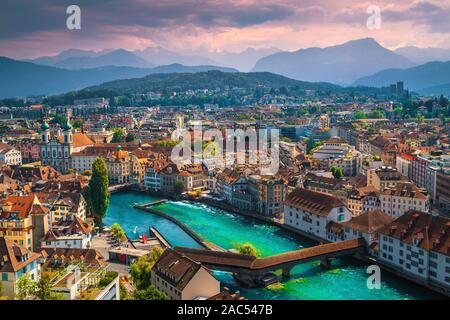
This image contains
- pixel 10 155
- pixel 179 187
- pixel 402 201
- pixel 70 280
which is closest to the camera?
pixel 70 280

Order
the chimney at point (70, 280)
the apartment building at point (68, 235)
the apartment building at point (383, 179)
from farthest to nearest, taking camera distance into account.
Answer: the apartment building at point (383, 179)
the apartment building at point (68, 235)
the chimney at point (70, 280)

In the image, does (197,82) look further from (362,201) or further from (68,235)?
(68,235)

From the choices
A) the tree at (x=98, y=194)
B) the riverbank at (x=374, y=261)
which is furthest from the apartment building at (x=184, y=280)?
the tree at (x=98, y=194)

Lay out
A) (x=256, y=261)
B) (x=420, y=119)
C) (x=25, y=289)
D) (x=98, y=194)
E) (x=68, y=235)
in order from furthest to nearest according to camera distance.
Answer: (x=420, y=119) < (x=98, y=194) < (x=68, y=235) < (x=256, y=261) < (x=25, y=289)

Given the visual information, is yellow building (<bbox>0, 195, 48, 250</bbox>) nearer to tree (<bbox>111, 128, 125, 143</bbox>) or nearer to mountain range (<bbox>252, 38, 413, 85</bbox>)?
tree (<bbox>111, 128, 125, 143</bbox>)

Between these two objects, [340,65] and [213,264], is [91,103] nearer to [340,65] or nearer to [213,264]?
[213,264]

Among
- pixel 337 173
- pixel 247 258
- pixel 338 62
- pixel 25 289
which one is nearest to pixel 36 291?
pixel 25 289

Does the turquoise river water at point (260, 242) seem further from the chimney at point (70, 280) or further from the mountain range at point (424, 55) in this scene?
the mountain range at point (424, 55)

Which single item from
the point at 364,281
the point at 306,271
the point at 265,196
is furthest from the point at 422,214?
the point at 265,196
